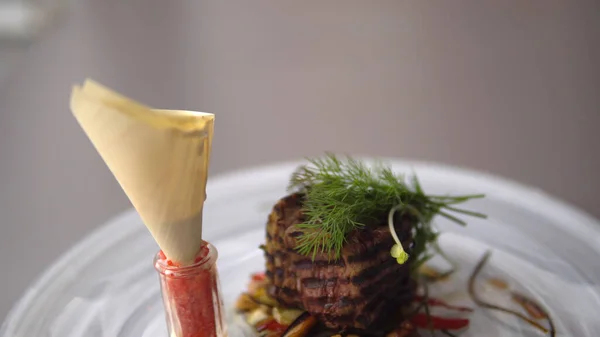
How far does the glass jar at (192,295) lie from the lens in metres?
0.98

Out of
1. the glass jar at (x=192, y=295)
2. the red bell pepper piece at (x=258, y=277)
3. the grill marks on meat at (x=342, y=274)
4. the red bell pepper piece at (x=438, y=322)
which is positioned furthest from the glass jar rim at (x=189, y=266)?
the red bell pepper piece at (x=438, y=322)

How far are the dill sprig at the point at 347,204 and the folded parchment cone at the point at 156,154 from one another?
20 centimetres

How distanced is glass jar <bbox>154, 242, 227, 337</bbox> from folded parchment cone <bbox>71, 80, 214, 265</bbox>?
1.7 inches

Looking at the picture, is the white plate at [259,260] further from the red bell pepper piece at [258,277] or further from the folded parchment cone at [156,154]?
the folded parchment cone at [156,154]

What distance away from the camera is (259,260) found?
52.3 inches

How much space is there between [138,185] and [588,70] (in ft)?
6.53

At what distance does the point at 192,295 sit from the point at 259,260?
1.14 feet

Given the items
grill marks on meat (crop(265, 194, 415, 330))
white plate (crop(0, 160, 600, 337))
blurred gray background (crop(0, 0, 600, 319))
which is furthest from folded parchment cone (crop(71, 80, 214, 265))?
blurred gray background (crop(0, 0, 600, 319))

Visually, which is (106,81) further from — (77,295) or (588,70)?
(588,70)

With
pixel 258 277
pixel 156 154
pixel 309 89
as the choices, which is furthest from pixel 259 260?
pixel 309 89

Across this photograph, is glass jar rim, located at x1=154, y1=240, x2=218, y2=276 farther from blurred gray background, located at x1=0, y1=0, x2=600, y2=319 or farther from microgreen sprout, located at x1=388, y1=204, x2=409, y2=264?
blurred gray background, located at x1=0, y1=0, x2=600, y2=319

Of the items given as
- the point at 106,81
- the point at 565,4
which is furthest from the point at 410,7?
the point at 106,81

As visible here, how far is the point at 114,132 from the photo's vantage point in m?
0.80

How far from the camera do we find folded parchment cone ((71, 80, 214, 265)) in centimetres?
78
